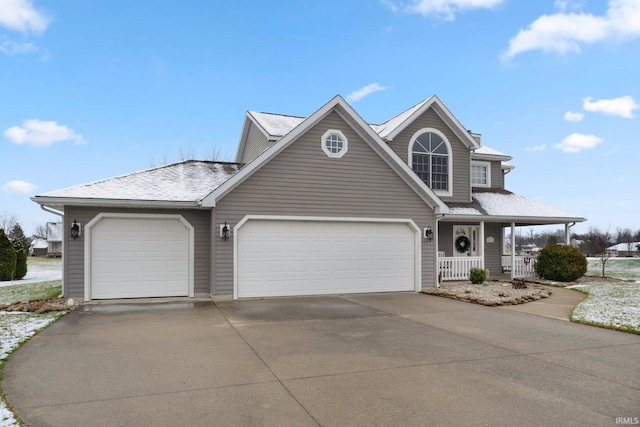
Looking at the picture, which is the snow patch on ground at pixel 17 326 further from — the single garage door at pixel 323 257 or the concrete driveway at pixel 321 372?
the single garage door at pixel 323 257

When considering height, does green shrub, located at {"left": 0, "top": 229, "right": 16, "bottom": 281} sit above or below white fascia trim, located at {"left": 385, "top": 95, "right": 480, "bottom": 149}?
below

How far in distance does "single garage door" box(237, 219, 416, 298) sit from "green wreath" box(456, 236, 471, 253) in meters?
5.01

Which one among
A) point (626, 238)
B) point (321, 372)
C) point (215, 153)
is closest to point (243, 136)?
point (321, 372)

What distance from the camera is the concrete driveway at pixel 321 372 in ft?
13.6

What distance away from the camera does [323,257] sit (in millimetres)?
12664

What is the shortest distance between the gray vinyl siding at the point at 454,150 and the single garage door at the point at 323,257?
4159 mm

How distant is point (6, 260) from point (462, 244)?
20.0m

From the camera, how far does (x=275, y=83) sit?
2314cm

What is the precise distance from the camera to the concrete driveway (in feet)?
13.6

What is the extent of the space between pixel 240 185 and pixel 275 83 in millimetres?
13142

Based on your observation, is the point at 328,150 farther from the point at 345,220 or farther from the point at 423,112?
the point at 423,112

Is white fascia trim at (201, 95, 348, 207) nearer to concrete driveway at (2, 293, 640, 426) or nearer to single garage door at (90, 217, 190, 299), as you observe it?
single garage door at (90, 217, 190, 299)

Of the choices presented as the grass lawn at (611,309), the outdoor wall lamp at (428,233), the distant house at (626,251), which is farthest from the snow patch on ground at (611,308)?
the distant house at (626,251)

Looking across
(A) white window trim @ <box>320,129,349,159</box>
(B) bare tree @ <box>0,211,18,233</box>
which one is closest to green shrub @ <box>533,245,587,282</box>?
(A) white window trim @ <box>320,129,349,159</box>
